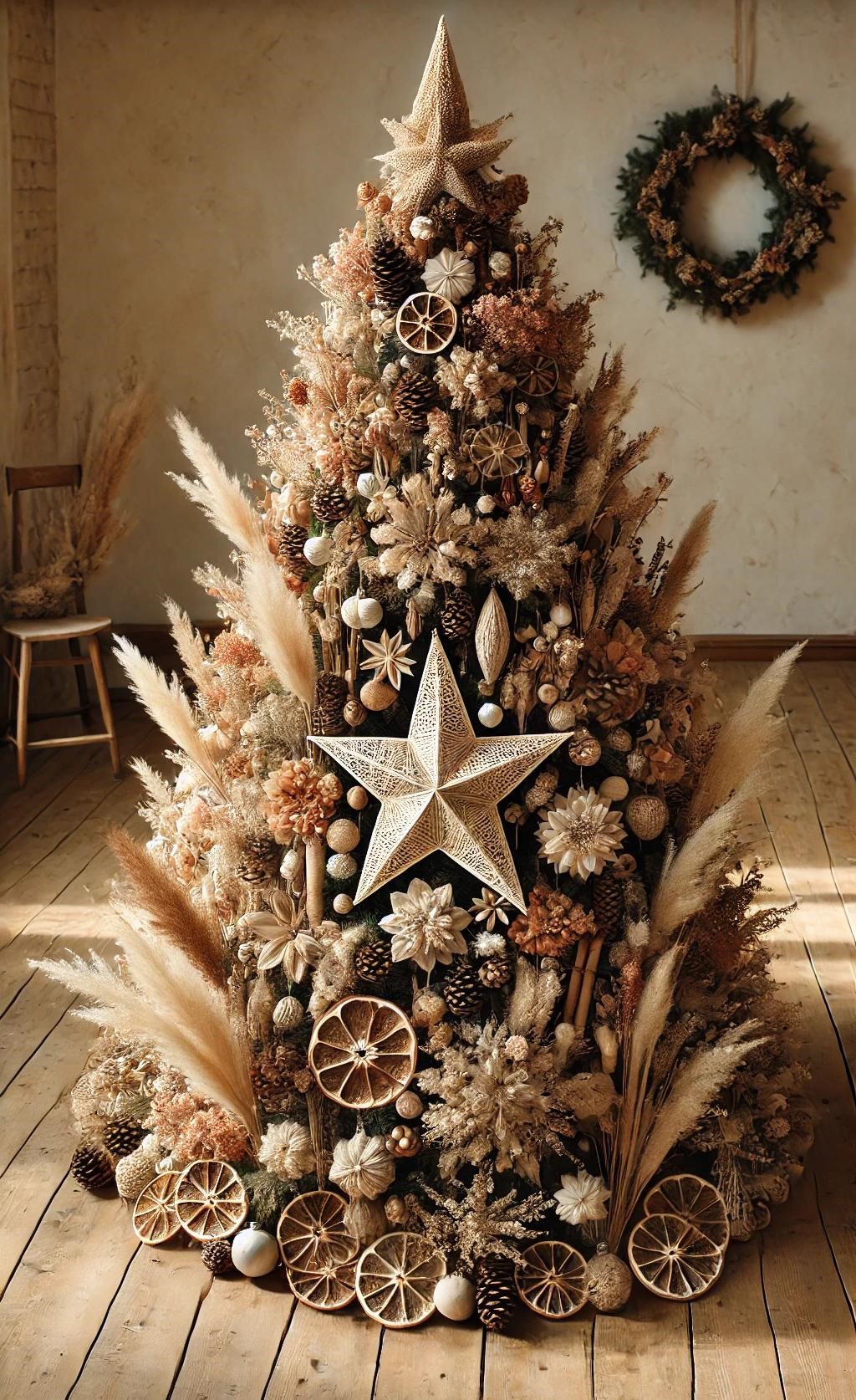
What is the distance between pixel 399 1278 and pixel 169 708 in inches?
36.0

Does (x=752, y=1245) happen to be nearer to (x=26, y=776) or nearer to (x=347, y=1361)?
(x=347, y=1361)

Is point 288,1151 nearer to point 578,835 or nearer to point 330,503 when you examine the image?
point 578,835

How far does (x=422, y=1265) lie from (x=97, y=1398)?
1.57 ft

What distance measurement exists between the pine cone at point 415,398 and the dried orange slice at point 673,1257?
1.21m

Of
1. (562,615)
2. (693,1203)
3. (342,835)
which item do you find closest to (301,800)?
(342,835)

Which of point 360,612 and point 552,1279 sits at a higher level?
point 360,612

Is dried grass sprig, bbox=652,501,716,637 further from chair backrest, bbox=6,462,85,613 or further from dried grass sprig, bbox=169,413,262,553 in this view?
chair backrest, bbox=6,462,85,613

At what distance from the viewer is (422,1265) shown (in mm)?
2004

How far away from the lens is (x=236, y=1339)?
75.6 inches

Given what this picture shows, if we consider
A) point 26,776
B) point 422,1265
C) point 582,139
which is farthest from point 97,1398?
point 582,139

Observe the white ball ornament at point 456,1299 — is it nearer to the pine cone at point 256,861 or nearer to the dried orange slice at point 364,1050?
the dried orange slice at point 364,1050

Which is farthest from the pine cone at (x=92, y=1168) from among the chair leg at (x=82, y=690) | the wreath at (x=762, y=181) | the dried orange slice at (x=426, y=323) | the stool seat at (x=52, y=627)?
the wreath at (x=762, y=181)

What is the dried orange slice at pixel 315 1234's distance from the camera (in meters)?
2.02

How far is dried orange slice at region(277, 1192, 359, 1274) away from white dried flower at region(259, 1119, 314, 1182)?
48mm
